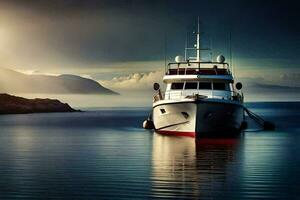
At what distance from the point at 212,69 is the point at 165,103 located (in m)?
2.82

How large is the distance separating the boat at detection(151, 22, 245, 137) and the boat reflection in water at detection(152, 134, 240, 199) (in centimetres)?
58

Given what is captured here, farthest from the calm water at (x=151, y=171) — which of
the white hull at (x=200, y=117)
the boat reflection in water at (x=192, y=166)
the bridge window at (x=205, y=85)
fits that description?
the bridge window at (x=205, y=85)

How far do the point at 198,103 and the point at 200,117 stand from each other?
2.25ft

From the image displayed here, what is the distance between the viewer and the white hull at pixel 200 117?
27328 mm

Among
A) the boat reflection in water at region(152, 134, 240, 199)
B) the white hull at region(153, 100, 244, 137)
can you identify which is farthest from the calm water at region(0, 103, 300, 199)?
the white hull at region(153, 100, 244, 137)

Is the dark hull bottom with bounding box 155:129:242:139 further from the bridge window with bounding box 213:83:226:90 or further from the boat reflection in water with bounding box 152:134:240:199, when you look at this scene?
the bridge window with bounding box 213:83:226:90

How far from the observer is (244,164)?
1872cm

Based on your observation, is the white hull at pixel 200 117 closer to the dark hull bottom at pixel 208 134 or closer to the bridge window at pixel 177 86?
the dark hull bottom at pixel 208 134

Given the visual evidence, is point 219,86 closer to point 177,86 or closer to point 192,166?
point 177,86

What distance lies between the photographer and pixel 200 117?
27.5 metres

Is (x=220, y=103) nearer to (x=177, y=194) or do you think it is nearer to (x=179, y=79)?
(x=179, y=79)

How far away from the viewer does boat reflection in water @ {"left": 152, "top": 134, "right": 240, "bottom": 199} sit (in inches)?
535

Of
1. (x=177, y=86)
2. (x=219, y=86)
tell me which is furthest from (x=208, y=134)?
(x=177, y=86)

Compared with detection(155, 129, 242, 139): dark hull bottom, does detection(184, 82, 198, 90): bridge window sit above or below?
above
